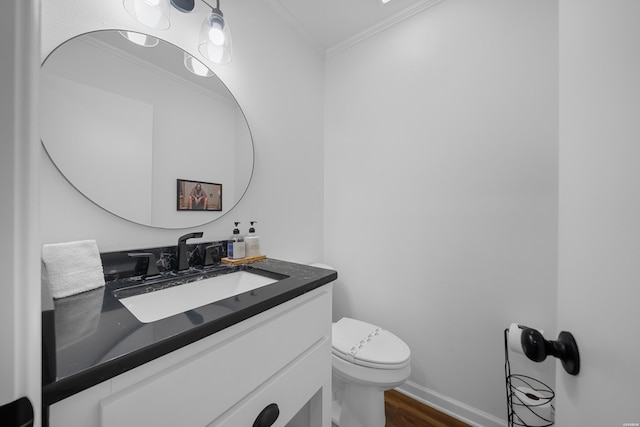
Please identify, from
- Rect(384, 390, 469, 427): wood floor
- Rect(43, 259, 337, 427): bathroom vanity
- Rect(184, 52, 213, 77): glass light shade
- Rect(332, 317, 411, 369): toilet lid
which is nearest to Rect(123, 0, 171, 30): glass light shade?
Rect(184, 52, 213, 77): glass light shade

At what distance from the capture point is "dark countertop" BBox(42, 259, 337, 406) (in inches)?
14.7

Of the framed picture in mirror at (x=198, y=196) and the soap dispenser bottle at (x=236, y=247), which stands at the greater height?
the framed picture in mirror at (x=198, y=196)

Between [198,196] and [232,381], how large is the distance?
813 mm

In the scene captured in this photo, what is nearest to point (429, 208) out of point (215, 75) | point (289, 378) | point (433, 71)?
point (433, 71)

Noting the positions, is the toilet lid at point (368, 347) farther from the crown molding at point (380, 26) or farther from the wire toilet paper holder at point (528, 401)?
the crown molding at point (380, 26)

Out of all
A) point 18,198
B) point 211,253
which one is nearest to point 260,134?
point 211,253

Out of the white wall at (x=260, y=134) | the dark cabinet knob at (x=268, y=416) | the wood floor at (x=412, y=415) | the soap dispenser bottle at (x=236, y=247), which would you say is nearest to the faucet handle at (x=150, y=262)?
the white wall at (x=260, y=134)

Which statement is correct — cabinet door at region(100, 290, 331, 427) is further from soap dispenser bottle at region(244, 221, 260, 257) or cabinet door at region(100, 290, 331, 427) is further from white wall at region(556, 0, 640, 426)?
white wall at region(556, 0, 640, 426)

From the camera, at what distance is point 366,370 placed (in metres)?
1.09

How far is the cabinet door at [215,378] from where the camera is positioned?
0.45 metres

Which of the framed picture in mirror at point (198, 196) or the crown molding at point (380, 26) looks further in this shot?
the crown molding at point (380, 26)

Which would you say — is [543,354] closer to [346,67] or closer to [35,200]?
[35,200]

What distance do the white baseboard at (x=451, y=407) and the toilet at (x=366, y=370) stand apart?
416 millimetres

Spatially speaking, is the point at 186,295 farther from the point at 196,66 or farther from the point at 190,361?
the point at 196,66
